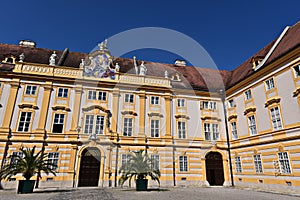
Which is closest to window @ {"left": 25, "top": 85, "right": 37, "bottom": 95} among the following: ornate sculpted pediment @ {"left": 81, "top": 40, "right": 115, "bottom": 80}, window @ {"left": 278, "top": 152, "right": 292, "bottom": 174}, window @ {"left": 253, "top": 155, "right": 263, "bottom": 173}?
ornate sculpted pediment @ {"left": 81, "top": 40, "right": 115, "bottom": 80}

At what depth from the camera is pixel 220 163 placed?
2117 centimetres

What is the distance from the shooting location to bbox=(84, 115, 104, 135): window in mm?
18891

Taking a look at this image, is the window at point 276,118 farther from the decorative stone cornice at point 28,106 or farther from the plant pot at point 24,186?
the decorative stone cornice at point 28,106

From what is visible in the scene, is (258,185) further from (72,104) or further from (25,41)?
(25,41)

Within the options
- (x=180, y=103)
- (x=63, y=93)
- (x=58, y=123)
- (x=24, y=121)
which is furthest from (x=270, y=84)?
(x=24, y=121)

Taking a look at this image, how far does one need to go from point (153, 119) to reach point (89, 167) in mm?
7337

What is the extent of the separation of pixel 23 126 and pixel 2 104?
8.57 ft

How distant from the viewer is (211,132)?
21812mm

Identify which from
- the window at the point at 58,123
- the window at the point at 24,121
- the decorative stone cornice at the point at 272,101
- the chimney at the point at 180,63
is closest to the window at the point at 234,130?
the decorative stone cornice at the point at 272,101

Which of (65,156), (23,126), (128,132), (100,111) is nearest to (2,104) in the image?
(23,126)

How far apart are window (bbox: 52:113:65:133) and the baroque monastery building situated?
8 centimetres

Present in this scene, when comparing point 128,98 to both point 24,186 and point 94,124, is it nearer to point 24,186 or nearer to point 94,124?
point 94,124

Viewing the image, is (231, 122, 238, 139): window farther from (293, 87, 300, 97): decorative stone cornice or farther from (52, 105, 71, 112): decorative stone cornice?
(52, 105, 71, 112): decorative stone cornice

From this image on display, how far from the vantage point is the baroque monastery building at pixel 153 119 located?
1628 cm
